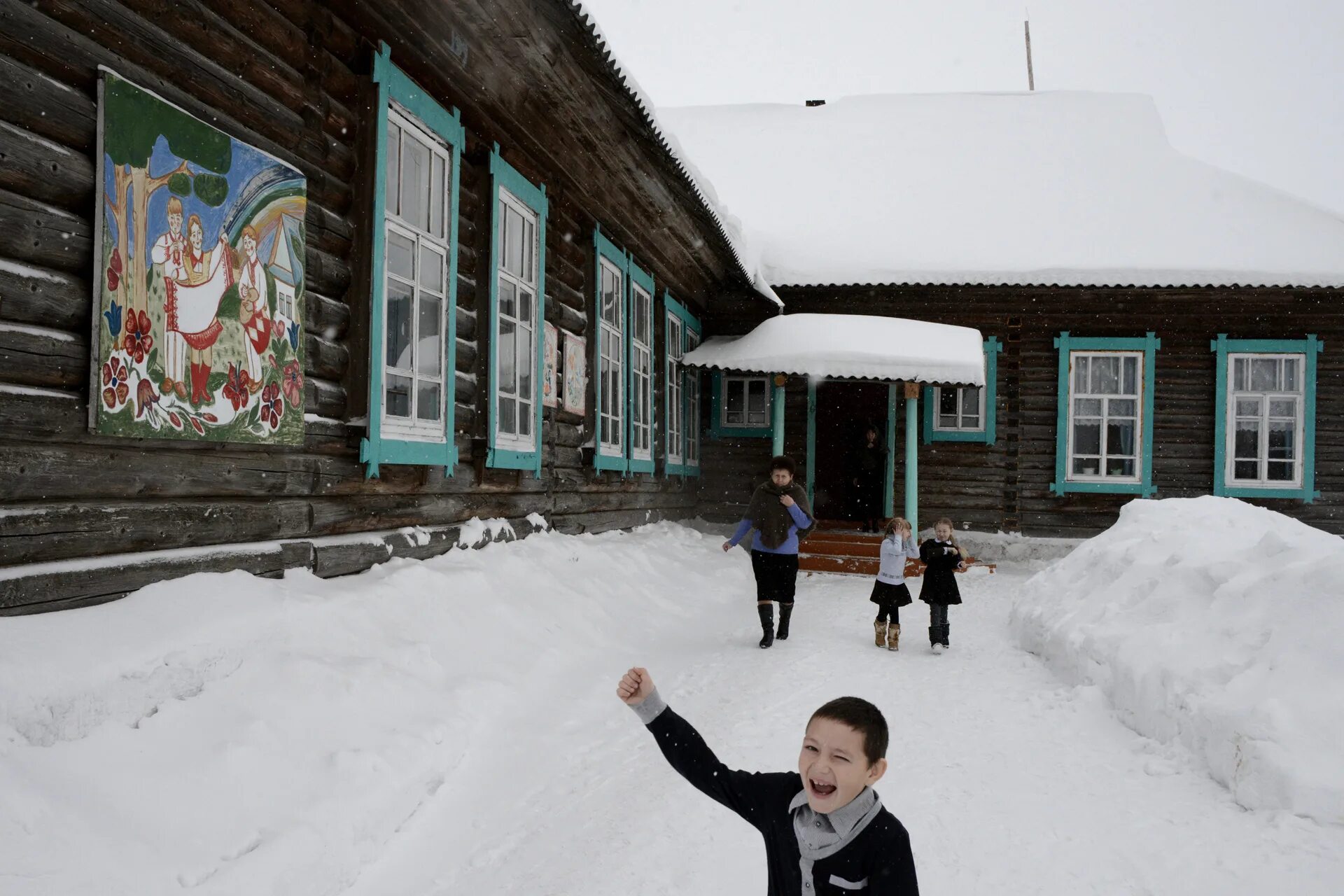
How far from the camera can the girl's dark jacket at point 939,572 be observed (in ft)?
23.8

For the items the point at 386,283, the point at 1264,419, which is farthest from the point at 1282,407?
the point at 386,283

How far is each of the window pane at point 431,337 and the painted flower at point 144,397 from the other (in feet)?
7.12

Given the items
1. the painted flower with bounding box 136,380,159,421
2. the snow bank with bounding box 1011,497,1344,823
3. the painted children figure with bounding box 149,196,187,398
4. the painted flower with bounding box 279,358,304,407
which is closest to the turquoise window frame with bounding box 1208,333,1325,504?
the snow bank with bounding box 1011,497,1344,823

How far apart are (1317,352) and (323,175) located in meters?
13.7

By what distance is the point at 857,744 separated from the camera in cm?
189

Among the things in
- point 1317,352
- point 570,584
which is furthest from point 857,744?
point 1317,352

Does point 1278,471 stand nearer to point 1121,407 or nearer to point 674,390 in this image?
point 1121,407

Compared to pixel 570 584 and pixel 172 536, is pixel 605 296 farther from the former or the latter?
pixel 172 536

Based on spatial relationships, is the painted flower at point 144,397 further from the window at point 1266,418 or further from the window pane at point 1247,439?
the window pane at point 1247,439

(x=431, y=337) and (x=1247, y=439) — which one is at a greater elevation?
(x=431, y=337)

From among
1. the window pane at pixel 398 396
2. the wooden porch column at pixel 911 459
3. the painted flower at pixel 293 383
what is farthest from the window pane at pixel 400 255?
the wooden porch column at pixel 911 459

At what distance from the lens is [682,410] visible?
43.5 ft

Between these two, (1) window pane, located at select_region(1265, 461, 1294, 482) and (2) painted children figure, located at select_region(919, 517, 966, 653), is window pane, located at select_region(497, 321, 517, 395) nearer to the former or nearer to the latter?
(2) painted children figure, located at select_region(919, 517, 966, 653)

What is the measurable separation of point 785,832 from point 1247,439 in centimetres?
1392
